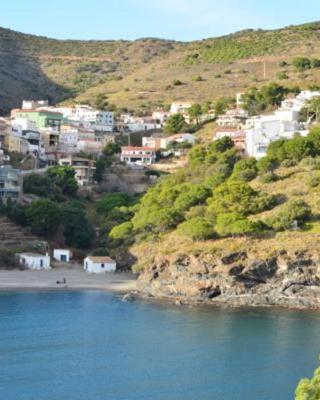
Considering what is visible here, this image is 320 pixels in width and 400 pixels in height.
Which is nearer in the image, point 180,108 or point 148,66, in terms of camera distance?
point 180,108

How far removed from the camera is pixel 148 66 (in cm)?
13788

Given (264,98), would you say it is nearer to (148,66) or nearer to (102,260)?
(102,260)

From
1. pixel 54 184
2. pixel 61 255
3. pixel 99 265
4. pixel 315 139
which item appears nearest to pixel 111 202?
pixel 54 184

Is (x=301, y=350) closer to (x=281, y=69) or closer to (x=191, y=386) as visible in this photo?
(x=191, y=386)

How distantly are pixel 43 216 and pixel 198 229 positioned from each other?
14106mm

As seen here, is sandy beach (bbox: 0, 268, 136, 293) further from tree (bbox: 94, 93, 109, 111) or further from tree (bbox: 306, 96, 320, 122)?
Result: tree (bbox: 94, 93, 109, 111)

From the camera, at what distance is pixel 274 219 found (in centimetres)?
5609

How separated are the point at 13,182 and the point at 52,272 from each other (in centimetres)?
1359

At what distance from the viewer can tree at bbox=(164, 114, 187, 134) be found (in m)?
93.1

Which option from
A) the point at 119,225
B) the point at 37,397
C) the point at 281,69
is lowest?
the point at 37,397

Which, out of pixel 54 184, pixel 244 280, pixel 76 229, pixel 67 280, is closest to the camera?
pixel 244 280

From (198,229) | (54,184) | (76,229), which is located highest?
(54,184)

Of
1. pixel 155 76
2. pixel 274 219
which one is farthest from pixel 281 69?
pixel 274 219

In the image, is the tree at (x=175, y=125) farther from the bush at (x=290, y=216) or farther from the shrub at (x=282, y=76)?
the bush at (x=290, y=216)
